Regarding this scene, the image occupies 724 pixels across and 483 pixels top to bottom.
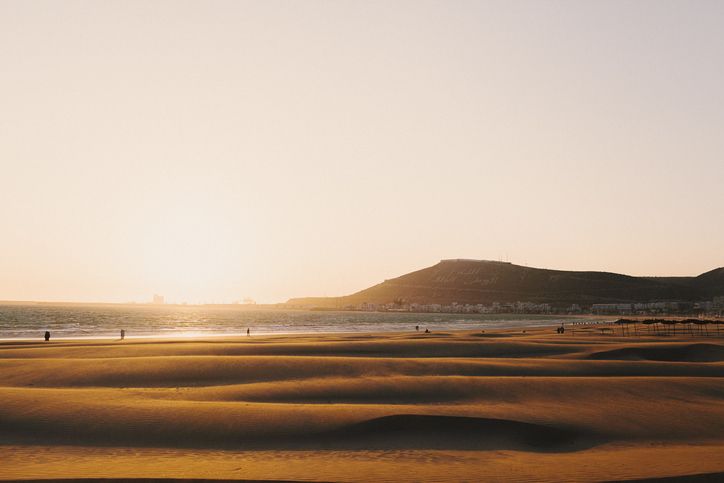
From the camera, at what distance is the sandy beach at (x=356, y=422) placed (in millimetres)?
11547

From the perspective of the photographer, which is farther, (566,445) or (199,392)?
(199,392)

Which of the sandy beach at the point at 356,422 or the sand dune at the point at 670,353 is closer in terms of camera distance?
the sandy beach at the point at 356,422

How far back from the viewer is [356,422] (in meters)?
15.6

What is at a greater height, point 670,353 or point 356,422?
point 356,422

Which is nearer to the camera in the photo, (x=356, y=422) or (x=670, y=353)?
(x=356, y=422)

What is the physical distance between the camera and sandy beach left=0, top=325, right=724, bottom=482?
1155 cm

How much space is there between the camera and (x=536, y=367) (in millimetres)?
28000

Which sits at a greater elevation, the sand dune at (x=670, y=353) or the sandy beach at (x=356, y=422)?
the sandy beach at (x=356, y=422)

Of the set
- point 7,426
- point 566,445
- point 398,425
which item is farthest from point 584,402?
point 7,426

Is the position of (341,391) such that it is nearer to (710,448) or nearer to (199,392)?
(199,392)

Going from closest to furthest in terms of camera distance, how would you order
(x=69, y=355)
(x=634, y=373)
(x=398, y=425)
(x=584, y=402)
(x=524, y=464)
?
1. (x=524, y=464)
2. (x=398, y=425)
3. (x=584, y=402)
4. (x=634, y=373)
5. (x=69, y=355)

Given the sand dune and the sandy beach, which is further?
the sand dune

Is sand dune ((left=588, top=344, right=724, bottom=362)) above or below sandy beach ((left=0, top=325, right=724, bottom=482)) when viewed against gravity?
below

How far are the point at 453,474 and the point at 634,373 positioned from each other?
65.6 ft
